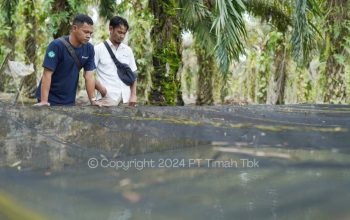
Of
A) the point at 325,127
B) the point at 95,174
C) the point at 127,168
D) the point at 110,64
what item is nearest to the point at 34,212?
the point at 95,174

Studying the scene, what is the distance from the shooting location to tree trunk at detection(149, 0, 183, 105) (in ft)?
22.4

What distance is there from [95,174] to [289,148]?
97 centimetres

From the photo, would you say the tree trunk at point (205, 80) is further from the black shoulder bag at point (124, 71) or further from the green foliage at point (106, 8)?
the black shoulder bag at point (124, 71)

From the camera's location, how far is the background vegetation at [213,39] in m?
5.07

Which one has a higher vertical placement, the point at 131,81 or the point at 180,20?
the point at 180,20

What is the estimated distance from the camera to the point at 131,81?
4266 mm

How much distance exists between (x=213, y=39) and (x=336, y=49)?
7.23ft

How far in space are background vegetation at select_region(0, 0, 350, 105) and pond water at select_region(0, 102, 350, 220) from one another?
1.44 m

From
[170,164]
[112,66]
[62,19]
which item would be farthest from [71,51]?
[62,19]

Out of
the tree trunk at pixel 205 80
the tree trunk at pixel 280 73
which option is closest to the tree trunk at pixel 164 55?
the tree trunk at pixel 280 73

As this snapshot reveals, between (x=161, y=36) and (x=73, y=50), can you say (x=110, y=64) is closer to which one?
(x=73, y=50)

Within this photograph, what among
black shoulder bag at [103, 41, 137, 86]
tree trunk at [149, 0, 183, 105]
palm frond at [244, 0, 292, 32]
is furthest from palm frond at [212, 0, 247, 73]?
palm frond at [244, 0, 292, 32]

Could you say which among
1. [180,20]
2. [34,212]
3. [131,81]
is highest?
[180,20]

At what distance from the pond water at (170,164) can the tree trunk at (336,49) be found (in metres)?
5.34
